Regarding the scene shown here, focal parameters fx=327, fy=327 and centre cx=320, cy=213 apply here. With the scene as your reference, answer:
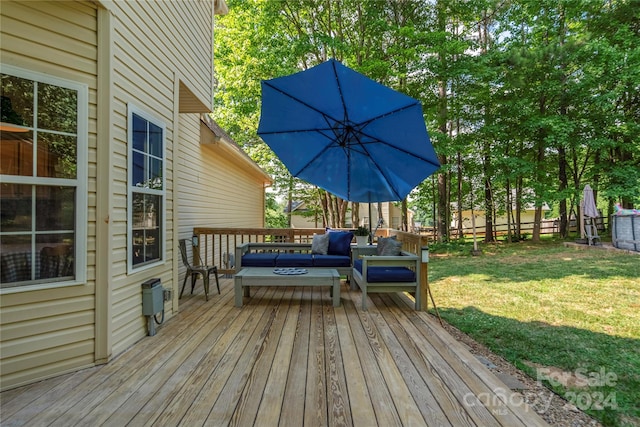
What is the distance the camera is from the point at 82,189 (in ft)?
8.60

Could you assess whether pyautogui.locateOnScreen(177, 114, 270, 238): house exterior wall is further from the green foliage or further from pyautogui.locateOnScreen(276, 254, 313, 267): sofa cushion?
the green foliage

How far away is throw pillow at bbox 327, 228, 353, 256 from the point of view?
5586 mm

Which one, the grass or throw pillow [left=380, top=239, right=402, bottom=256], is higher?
throw pillow [left=380, top=239, right=402, bottom=256]

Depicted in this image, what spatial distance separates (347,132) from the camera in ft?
15.2

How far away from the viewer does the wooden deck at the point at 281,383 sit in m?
2.00

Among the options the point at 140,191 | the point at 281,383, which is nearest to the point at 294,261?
the point at 140,191

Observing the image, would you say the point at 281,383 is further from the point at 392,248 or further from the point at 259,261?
the point at 259,261

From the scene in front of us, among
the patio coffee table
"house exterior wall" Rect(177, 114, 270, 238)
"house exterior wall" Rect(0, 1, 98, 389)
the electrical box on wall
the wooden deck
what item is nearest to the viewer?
the wooden deck

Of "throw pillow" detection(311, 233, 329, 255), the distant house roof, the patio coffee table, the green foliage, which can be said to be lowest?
the patio coffee table

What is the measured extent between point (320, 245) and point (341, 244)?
1.19ft

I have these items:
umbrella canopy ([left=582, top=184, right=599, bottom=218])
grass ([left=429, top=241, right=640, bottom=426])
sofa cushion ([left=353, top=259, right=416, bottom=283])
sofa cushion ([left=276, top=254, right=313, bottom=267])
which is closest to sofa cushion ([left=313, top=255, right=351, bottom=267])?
sofa cushion ([left=276, top=254, right=313, bottom=267])

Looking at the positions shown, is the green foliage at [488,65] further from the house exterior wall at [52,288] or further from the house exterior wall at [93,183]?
the house exterior wall at [52,288]

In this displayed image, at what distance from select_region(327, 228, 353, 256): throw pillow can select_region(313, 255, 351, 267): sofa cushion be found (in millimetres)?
172

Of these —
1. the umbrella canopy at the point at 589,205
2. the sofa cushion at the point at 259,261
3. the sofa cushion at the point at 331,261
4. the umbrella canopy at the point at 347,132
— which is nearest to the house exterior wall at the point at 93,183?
the umbrella canopy at the point at 347,132
